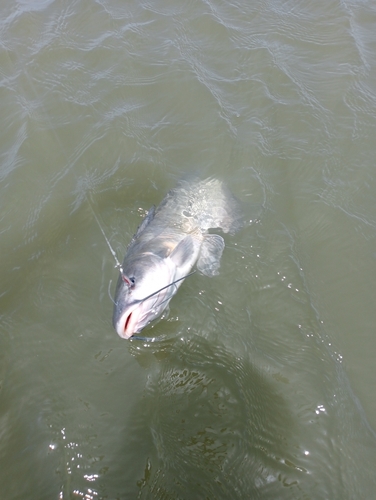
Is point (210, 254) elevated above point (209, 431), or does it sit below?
above

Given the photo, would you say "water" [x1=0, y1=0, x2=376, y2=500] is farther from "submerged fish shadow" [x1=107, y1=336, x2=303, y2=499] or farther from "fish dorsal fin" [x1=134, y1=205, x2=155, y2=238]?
"fish dorsal fin" [x1=134, y1=205, x2=155, y2=238]

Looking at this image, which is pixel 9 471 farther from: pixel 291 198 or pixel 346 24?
pixel 346 24

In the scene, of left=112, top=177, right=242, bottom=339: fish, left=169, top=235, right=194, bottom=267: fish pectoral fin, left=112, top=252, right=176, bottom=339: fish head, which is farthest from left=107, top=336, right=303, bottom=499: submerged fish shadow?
left=169, top=235, right=194, bottom=267: fish pectoral fin

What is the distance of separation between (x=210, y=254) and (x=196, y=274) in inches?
11.6

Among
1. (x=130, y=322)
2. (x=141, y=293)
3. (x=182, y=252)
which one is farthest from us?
(x=182, y=252)

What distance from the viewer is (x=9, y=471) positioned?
10.2 ft

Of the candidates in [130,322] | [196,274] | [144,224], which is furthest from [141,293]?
[144,224]

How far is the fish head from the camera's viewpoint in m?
3.37

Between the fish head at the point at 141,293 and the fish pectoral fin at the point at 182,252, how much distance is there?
0.13 meters

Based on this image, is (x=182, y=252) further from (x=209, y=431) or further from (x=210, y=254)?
(x=209, y=431)

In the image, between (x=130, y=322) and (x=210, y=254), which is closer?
(x=130, y=322)

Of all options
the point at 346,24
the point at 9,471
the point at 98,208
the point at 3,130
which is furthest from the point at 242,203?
the point at 346,24

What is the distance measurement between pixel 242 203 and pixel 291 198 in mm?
623

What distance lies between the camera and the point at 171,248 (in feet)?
13.7
